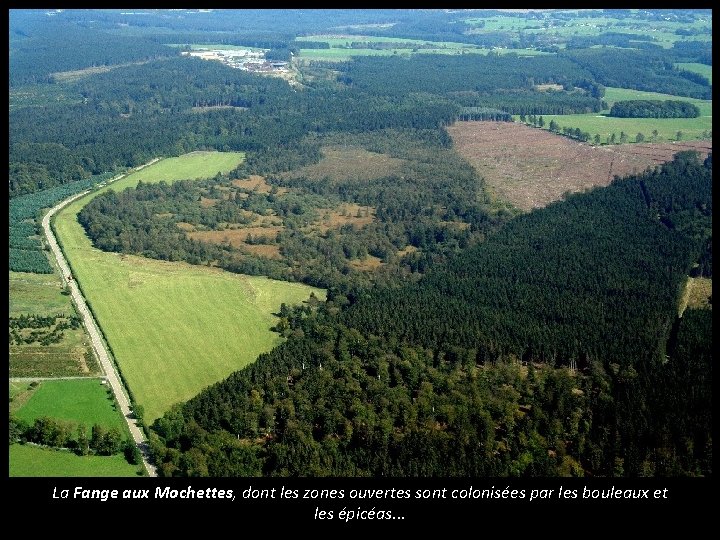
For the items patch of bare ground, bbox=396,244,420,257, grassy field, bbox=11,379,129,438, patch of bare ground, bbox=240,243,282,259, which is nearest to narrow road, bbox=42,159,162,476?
grassy field, bbox=11,379,129,438

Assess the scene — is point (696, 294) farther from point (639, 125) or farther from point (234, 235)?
point (639, 125)

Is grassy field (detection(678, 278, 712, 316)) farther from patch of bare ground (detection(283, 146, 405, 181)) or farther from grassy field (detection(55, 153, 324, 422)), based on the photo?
patch of bare ground (detection(283, 146, 405, 181))

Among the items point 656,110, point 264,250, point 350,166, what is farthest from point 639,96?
point 264,250

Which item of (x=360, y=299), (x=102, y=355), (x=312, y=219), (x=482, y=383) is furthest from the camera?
(x=312, y=219)

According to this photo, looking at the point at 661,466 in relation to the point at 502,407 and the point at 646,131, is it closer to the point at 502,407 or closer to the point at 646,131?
the point at 502,407

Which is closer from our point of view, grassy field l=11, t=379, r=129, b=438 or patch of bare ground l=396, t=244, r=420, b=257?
grassy field l=11, t=379, r=129, b=438

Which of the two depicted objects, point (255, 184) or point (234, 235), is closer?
point (234, 235)
